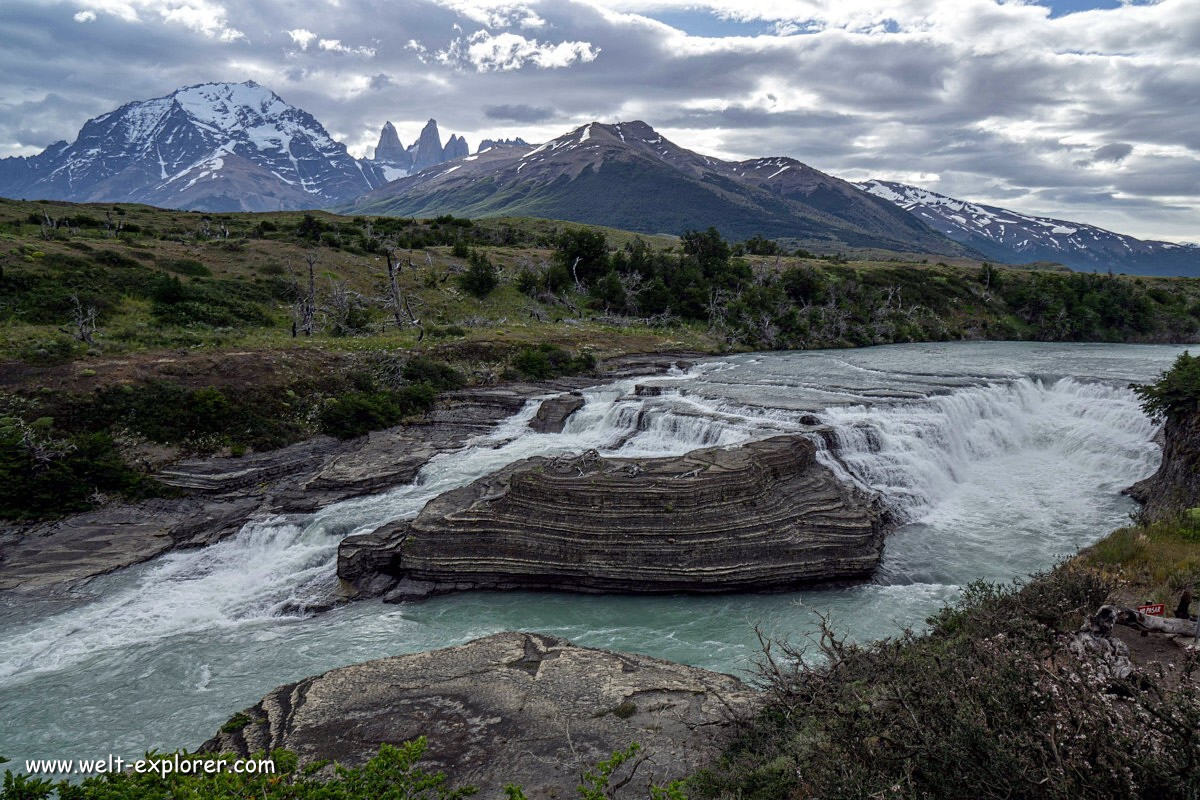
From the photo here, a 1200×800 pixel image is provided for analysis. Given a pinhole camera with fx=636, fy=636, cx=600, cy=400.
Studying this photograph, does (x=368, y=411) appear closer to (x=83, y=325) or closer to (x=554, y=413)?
(x=554, y=413)

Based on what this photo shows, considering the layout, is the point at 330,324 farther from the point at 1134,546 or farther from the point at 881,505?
the point at 1134,546

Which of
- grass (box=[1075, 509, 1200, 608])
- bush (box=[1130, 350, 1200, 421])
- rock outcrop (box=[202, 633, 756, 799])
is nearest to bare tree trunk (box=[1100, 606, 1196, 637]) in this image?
grass (box=[1075, 509, 1200, 608])

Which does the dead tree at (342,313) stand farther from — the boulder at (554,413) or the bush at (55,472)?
the bush at (55,472)

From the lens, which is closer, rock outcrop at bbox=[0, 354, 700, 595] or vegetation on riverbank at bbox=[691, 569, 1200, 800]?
vegetation on riverbank at bbox=[691, 569, 1200, 800]

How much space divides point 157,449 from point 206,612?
32.5ft

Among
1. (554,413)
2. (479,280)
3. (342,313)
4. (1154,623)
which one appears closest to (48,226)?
(342,313)

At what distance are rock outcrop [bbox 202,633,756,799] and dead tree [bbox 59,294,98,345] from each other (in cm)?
2599

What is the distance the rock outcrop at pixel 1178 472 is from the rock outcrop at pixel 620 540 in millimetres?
7924

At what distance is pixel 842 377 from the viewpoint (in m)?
36.8

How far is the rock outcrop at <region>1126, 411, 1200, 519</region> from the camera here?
1723 cm

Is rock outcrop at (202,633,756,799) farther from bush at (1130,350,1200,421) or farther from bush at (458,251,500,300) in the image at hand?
bush at (458,251,500,300)

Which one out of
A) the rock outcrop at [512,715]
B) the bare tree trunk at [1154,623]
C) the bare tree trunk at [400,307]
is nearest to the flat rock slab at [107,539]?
the rock outcrop at [512,715]

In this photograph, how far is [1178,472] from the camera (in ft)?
60.2

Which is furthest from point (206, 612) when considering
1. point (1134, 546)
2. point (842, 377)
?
point (842, 377)
